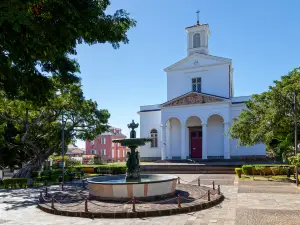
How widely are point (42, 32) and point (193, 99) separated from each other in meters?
28.9

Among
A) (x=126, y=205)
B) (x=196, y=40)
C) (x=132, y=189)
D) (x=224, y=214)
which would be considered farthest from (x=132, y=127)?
(x=196, y=40)

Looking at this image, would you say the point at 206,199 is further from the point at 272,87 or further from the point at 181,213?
the point at 272,87

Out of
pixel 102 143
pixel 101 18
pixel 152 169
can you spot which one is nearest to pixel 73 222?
pixel 101 18

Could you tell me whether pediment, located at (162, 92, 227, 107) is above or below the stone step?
above

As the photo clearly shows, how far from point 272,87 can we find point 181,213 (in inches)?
561

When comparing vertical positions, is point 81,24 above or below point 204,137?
above

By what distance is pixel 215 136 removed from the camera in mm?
34031

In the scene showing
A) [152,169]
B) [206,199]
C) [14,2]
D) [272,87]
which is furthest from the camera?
[152,169]

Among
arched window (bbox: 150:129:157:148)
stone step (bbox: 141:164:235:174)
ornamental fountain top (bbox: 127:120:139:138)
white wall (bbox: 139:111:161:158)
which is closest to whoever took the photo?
ornamental fountain top (bbox: 127:120:139:138)

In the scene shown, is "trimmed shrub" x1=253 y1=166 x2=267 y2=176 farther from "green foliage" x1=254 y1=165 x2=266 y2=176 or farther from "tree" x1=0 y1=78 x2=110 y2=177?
"tree" x1=0 y1=78 x2=110 y2=177

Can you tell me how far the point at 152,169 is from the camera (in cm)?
2942

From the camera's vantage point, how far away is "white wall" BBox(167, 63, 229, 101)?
3475 cm

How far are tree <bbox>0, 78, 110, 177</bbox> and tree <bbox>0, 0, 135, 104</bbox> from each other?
15.4 metres

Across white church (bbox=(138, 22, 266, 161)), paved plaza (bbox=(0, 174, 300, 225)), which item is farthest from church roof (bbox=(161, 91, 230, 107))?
paved plaza (bbox=(0, 174, 300, 225))
